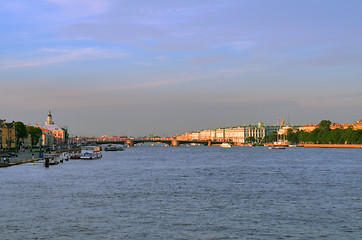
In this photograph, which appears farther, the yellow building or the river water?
the yellow building

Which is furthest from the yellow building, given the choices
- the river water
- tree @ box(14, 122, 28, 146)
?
the river water

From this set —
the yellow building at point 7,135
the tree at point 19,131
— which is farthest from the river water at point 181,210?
the tree at point 19,131

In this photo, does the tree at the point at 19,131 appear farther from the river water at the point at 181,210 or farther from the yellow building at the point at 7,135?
the river water at the point at 181,210

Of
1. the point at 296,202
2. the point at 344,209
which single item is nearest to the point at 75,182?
the point at 296,202

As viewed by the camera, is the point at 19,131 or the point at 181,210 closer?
the point at 181,210

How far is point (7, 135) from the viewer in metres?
154

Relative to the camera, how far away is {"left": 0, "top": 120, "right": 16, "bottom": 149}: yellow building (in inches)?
5905

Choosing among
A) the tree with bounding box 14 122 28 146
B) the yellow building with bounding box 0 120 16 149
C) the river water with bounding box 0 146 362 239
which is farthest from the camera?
the tree with bounding box 14 122 28 146

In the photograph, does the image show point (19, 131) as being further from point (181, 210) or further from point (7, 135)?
point (181, 210)

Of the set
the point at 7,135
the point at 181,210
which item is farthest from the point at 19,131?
the point at 181,210

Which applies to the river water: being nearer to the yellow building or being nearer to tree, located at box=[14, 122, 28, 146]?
the yellow building

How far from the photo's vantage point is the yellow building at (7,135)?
149975 millimetres

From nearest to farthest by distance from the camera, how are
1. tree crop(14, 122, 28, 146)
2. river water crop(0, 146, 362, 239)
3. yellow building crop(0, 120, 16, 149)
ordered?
river water crop(0, 146, 362, 239) → yellow building crop(0, 120, 16, 149) → tree crop(14, 122, 28, 146)

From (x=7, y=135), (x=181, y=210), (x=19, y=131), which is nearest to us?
(x=181, y=210)
